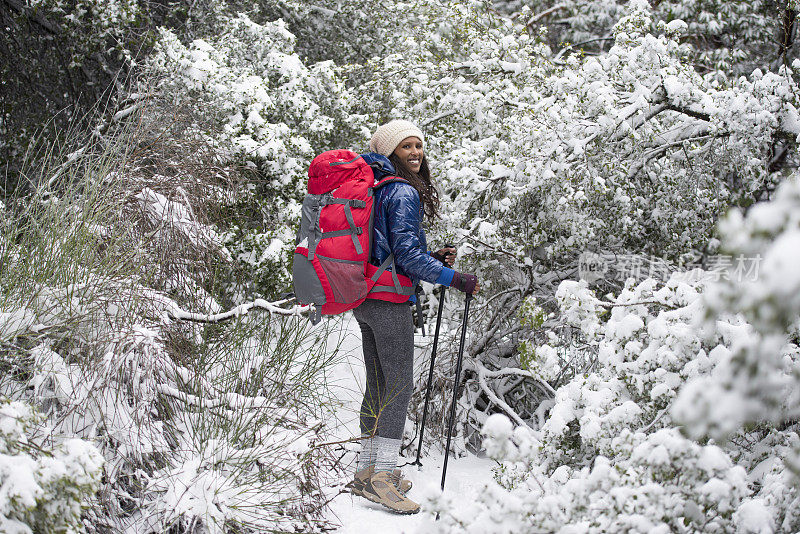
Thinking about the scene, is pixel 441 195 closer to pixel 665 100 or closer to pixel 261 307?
pixel 665 100

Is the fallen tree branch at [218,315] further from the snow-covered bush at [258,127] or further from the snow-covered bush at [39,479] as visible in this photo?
the snow-covered bush at [258,127]

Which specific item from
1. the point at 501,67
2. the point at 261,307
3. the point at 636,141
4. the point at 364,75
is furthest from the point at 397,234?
the point at 364,75

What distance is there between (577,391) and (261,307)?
1.60m

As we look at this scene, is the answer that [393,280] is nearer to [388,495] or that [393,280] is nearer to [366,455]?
[366,455]

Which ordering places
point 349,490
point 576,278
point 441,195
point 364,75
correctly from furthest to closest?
point 364,75 → point 441,195 → point 576,278 → point 349,490

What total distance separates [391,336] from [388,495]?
0.71 m

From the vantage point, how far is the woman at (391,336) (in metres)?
3.00

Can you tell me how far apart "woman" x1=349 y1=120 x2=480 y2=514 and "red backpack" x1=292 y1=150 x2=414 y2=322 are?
0.05 metres

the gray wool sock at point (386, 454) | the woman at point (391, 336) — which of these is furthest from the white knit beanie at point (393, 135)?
the gray wool sock at point (386, 454)

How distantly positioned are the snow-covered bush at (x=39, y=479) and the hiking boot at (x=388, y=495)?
1388 millimetres

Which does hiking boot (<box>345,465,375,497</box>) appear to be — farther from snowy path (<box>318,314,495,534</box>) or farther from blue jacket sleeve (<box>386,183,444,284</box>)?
blue jacket sleeve (<box>386,183,444,284</box>)

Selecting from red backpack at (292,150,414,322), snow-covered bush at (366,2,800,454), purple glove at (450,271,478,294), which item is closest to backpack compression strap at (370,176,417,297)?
red backpack at (292,150,414,322)

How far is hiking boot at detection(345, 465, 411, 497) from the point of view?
10.1ft

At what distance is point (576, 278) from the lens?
4332 mm
